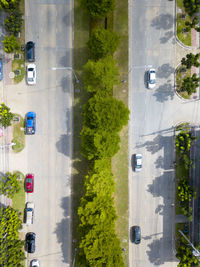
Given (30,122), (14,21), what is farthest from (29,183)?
(14,21)

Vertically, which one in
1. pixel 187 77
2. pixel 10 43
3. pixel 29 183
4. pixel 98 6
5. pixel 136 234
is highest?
pixel 98 6

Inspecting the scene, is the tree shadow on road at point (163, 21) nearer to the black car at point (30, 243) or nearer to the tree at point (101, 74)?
the tree at point (101, 74)

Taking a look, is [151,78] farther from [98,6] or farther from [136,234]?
[136,234]

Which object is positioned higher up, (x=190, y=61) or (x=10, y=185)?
(x=190, y=61)

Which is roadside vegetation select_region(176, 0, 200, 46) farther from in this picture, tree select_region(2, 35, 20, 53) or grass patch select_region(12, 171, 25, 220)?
grass patch select_region(12, 171, 25, 220)

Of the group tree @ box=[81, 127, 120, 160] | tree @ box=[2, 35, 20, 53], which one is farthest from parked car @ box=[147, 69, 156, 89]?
tree @ box=[2, 35, 20, 53]

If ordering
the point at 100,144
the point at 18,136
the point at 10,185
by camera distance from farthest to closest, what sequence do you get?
the point at 18,136
the point at 10,185
the point at 100,144
